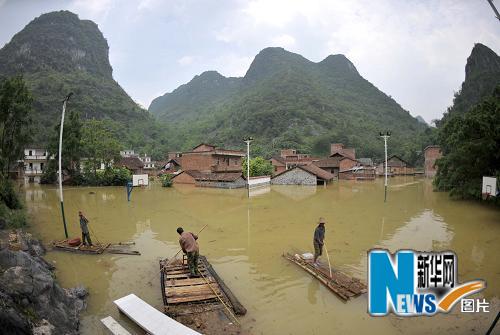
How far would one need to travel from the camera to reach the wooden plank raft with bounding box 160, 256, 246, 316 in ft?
23.3

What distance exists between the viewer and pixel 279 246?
12914 millimetres

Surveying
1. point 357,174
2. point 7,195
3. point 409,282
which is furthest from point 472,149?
point 357,174

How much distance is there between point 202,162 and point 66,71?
9086 cm

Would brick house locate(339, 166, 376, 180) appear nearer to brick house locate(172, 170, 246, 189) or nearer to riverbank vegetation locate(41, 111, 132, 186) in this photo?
brick house locate(172, 170, 246, 189)

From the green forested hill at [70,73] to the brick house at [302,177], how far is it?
4970 centimetres

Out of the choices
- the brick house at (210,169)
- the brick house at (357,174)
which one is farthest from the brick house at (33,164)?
the brick house at (357,174)

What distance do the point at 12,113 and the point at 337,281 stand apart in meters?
22.3

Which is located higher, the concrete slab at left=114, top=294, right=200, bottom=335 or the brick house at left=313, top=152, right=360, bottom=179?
the brick house at left=313, top=152, right=360, bottom=179

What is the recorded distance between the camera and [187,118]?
6014 inches

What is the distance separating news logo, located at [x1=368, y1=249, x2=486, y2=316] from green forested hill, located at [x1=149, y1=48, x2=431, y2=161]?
2640 inches

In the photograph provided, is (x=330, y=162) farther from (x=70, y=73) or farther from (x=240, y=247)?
(x=70, y=73)

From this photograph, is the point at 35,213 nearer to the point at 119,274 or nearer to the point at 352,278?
the point at 119,274

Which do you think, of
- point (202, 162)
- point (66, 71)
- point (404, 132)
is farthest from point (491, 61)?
point (66, 71)

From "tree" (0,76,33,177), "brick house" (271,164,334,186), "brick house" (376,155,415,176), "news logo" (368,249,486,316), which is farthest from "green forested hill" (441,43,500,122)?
"tree" (0,76,33,177)
